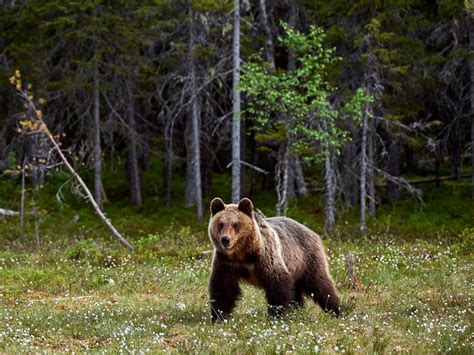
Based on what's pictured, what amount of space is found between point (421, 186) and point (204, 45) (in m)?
12.4

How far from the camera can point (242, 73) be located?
2756cm

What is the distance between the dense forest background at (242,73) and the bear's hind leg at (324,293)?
13.7m

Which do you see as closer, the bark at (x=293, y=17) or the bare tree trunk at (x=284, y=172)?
the bare tree trunk at (x=284, y=172)

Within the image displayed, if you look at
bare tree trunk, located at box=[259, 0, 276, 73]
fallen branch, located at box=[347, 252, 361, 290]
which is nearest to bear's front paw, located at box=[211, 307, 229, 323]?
fallen branch, located at box=[347, 252, 361, 290]

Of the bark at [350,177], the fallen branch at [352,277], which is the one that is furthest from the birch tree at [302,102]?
the fallen branch at [352,277]

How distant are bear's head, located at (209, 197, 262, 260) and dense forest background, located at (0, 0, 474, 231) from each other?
14.8 m

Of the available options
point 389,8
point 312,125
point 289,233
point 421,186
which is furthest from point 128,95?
point 289,233

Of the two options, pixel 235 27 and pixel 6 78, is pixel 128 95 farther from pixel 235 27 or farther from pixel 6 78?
pixel 235 27

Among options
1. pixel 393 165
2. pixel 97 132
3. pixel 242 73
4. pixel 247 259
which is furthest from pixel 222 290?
pixel 393 165

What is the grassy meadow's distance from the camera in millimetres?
7949

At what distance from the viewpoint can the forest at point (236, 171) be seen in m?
9.34

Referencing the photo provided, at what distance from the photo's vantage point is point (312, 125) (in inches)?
1014

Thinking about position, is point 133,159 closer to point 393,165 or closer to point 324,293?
point 393,165

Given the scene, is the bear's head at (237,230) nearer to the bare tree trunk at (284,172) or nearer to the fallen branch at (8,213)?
the bare tree trunk at (284,172)
